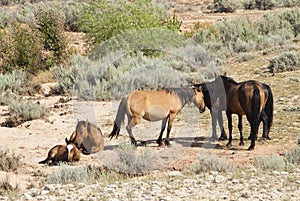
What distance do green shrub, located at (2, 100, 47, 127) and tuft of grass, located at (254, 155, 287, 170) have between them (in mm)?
6892

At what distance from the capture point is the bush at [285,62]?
18.7 m

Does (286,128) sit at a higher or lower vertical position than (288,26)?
lower

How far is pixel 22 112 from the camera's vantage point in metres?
13.9

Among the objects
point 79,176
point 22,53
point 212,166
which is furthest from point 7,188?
point 22,53

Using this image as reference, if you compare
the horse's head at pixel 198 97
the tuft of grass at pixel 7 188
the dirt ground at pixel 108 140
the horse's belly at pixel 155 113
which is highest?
the horse's head at pixel 198 97

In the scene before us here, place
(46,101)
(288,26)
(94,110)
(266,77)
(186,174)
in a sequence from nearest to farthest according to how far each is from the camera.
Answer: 1. (186,174)
2. (94,110)
3. (46,101)
4. (266,77)
5. (288,26)

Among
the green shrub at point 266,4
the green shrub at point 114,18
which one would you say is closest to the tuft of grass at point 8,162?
the green shrub at point 114,18

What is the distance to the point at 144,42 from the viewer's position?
806 inches

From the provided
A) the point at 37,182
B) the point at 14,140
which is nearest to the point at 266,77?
the point at 14,140

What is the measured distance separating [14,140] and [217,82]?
16.0 feet

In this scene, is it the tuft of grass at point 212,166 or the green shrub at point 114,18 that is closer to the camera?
the tuft of grass at point 212,166

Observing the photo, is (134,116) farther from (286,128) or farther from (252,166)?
(286,128)

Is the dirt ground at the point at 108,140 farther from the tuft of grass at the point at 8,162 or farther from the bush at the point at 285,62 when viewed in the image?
the bush at the point at 285,62

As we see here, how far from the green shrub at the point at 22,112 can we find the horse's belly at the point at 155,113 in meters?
4.39
